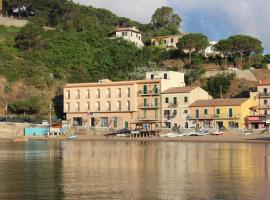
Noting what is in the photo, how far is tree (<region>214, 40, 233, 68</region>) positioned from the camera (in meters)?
108

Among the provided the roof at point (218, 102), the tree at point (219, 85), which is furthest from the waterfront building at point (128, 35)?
the roof at point (218, 102)

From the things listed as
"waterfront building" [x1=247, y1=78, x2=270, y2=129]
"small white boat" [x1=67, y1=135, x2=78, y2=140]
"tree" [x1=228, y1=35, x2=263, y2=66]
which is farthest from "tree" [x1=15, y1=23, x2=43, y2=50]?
"waterfront building" [x1=247, y1=78, x2=270, y2=129]

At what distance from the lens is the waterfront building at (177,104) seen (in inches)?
3521

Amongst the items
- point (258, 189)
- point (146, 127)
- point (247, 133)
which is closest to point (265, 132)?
point (247, 133)

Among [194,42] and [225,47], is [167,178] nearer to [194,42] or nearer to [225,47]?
[225,47]

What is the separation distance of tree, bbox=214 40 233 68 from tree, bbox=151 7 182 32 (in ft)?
109

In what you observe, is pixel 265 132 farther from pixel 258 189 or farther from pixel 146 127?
pixel 258 189

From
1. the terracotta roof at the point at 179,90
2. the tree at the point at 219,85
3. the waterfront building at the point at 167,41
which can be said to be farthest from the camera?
the waterfront building at the point at 167,41

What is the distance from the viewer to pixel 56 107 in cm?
10075

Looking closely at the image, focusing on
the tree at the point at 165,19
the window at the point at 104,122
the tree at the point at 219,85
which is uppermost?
the tree at the point at 165,19

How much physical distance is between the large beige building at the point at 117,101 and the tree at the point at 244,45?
16.8 metres

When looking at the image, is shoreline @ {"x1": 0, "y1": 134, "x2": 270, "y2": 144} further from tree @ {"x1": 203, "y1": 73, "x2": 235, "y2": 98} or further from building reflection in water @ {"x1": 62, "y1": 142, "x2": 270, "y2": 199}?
building reflection in water @ {"x1": 62, "y1": 142, "x2": 270, "y2": 199}

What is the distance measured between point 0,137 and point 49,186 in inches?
2588

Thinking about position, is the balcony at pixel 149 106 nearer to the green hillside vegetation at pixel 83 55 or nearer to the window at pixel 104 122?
the window at pixel 104 122
